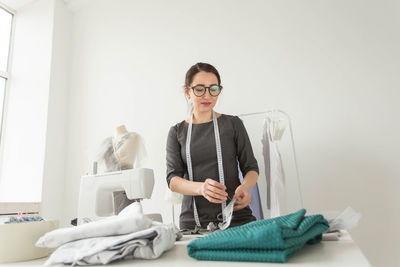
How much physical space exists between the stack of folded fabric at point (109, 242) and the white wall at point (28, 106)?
2272 millimetres

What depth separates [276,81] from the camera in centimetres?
252

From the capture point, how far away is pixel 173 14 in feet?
9.62

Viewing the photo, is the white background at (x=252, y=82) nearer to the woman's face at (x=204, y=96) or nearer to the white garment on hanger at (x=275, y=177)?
the white garment on hanger at (x=275, y=177)

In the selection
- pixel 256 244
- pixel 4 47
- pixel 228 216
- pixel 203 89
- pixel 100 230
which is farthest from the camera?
pixel 4 47

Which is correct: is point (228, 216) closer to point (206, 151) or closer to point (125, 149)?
point (206, 151)

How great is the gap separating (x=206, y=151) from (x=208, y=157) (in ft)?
0.11

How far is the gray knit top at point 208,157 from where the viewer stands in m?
1.64

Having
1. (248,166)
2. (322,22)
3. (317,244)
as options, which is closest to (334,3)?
(322,22)

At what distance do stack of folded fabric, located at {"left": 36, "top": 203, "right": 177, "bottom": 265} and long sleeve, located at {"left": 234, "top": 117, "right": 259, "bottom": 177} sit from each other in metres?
0.95

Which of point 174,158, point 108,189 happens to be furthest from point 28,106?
point 108,189

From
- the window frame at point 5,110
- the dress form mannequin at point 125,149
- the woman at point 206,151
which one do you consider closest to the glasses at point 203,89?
the woman at point 206,151

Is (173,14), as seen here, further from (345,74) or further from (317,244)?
(317,244)

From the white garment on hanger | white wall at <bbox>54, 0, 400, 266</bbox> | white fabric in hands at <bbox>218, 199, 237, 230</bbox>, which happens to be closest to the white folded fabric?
white fabric in hands at <bbox>218, 199, 237, 230</bbox>

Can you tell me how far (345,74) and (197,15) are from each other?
133 centimetres
